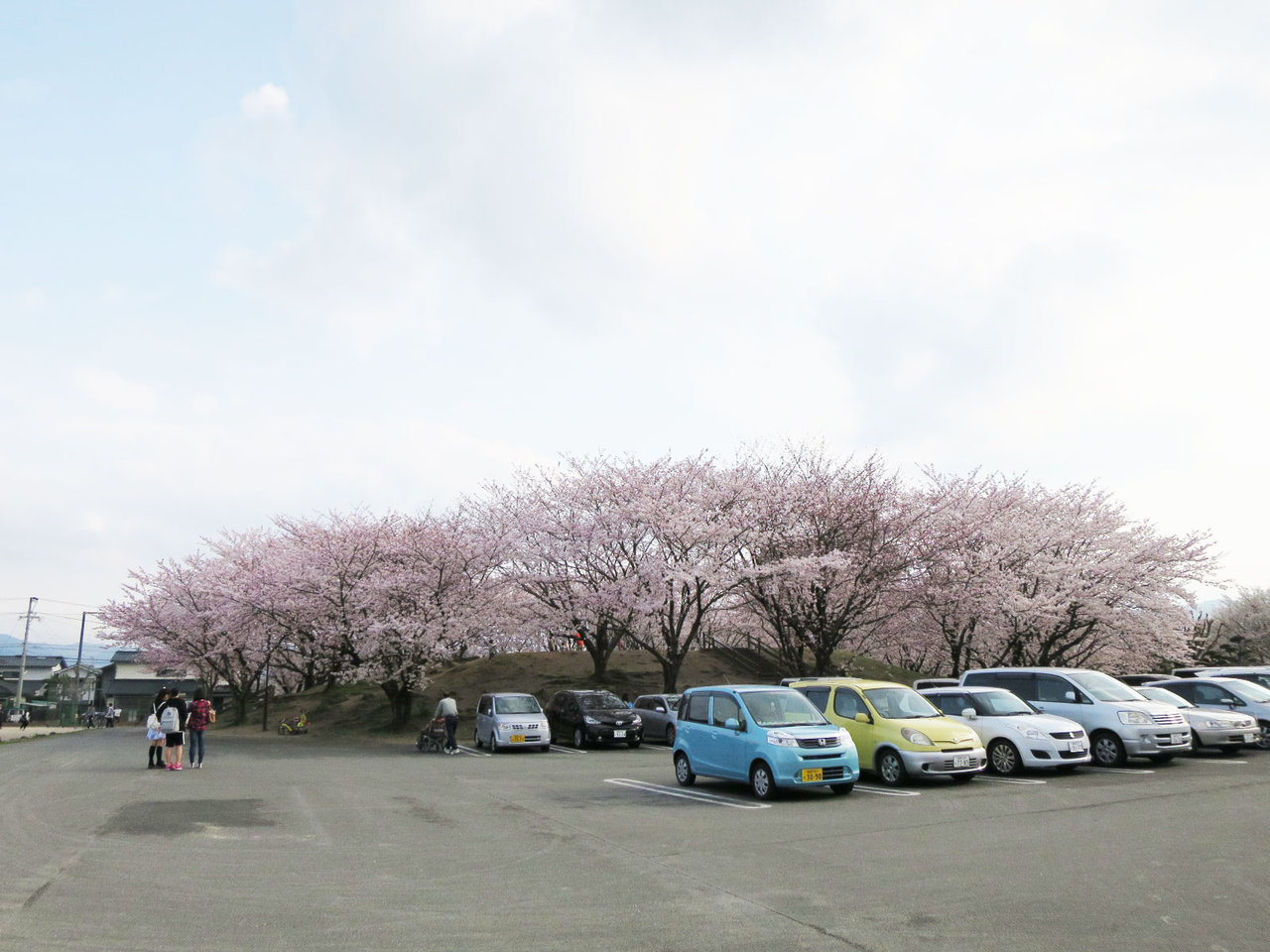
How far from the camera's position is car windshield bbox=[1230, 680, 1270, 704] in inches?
719

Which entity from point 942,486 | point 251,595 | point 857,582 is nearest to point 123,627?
point 251,595

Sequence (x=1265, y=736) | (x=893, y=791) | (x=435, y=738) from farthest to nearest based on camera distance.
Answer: (x=435, y=738), (x=1265, y=736), (x=893, y=791)

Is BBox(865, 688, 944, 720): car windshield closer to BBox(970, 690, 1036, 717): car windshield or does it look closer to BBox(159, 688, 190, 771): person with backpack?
BBox(970, 690, 1036, 717): car windshield

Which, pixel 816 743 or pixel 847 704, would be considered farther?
pixel 847 704

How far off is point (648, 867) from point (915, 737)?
6569mm

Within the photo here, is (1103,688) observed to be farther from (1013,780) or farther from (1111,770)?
(1013,780)

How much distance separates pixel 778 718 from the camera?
42.1ft

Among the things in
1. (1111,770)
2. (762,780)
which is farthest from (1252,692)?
(762,780)

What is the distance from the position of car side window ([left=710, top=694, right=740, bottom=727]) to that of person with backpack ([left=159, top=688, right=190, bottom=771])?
11.7 m

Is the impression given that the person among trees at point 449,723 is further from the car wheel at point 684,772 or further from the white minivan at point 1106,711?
the white minivan at point 1106,711

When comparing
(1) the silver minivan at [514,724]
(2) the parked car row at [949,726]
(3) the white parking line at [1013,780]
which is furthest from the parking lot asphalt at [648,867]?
(1) the silver minivan at [514,724]

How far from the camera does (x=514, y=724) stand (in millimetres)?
22750

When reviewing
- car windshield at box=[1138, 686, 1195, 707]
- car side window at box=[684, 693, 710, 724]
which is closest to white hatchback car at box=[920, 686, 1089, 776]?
car windshield at box=[1138, 686, 1195, 707]

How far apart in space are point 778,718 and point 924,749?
7.55 feet
